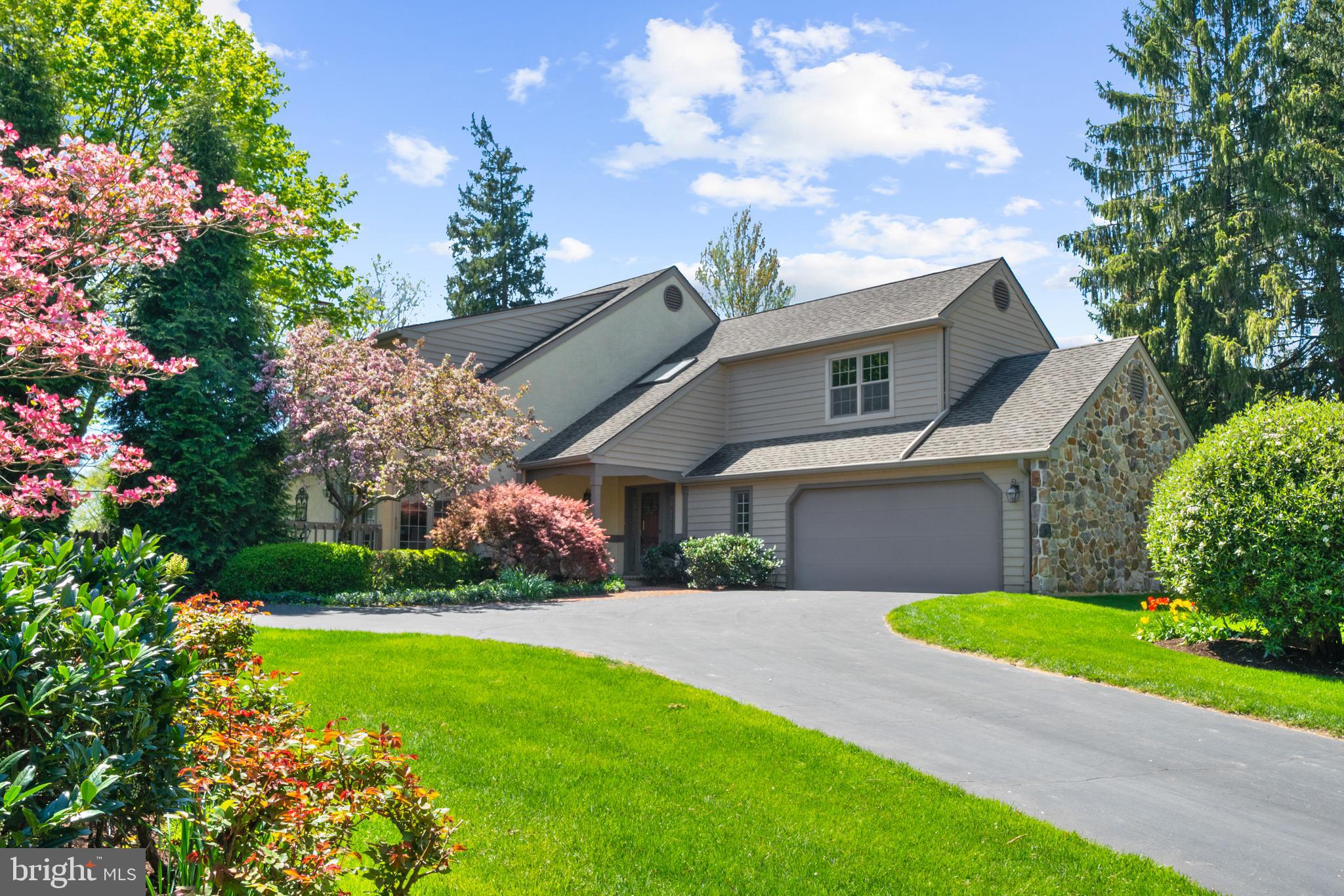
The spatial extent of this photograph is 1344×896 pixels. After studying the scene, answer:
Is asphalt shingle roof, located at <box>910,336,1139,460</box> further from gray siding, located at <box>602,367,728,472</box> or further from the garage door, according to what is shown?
gray siding, located at <box>602,367,728,472</box>

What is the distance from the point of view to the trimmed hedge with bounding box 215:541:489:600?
54.7 ft

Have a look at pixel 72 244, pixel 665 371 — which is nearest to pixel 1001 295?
pixel 665 371

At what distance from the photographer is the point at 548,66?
15.9 meters

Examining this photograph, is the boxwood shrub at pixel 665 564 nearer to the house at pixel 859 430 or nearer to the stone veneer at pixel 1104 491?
the house at pixel 859 430

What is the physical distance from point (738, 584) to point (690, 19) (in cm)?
1209

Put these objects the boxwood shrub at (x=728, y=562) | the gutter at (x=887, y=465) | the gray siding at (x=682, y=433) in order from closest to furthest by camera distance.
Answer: the gutter at (x=887, y=465) < the boxwood shrub at (x=728, y=562) < the gray siding at (x=682, y=433)

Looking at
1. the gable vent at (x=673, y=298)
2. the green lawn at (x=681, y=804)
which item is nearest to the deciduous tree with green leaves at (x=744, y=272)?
the gable vent at (x=673, y=298)

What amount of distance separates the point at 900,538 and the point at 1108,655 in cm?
857

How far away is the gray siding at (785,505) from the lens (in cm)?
1753

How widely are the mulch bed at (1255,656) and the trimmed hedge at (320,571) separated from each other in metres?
12.6

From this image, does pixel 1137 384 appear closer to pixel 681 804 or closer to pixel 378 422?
pixel 378 422

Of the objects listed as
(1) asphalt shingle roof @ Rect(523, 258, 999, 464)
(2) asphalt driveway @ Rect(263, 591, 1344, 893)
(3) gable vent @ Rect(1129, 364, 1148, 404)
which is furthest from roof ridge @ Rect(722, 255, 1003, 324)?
(2) asphalt driveway @ Rect(263, 591, 1344, 893)

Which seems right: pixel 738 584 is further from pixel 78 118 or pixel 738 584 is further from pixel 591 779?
pixel 78 118

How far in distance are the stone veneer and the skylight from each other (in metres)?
10.7
